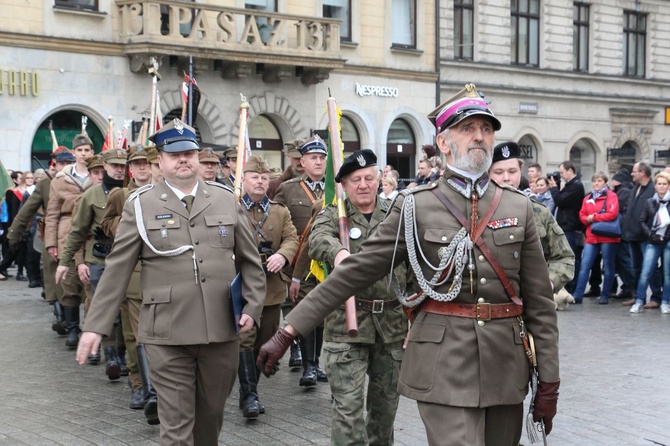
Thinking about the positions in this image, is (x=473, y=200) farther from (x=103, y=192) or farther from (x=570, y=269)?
(x=103, y=192)

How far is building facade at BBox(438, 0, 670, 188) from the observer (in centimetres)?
3266

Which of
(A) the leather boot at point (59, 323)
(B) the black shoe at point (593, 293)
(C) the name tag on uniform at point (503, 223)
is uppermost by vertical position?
(C) the name tag on uniform at point (503, 223)

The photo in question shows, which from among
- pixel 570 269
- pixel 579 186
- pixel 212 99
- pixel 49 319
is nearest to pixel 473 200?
pixel 570 269

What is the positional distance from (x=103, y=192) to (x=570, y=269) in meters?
4.41

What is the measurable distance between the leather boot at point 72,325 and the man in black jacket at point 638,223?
8025 mm

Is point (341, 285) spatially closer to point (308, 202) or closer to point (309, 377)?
point (309, 377)

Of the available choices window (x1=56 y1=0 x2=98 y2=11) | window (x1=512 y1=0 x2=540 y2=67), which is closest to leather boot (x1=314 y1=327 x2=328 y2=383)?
window (x1=56 y1=0 x2=98 y2=11)

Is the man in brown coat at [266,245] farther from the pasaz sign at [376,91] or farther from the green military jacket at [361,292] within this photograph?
the pasaz sign at [376,91]

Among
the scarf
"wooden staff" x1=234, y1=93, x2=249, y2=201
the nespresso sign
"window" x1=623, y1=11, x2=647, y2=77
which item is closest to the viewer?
"wooden staff" x1=234, y1=93, x2=249, y2=201

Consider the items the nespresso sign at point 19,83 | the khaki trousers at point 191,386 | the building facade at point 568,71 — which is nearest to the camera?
the khaki trousers at point 191,386

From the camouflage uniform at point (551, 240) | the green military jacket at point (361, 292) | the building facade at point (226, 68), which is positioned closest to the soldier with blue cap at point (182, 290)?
the green military jacket at point (361, 292)

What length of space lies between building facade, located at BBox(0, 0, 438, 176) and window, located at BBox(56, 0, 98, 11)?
0.02 m

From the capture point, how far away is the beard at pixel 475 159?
4688 mm

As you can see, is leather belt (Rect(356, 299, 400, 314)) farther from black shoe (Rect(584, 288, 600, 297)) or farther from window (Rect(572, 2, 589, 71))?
window (Rect(572, 2, 589, 71))
